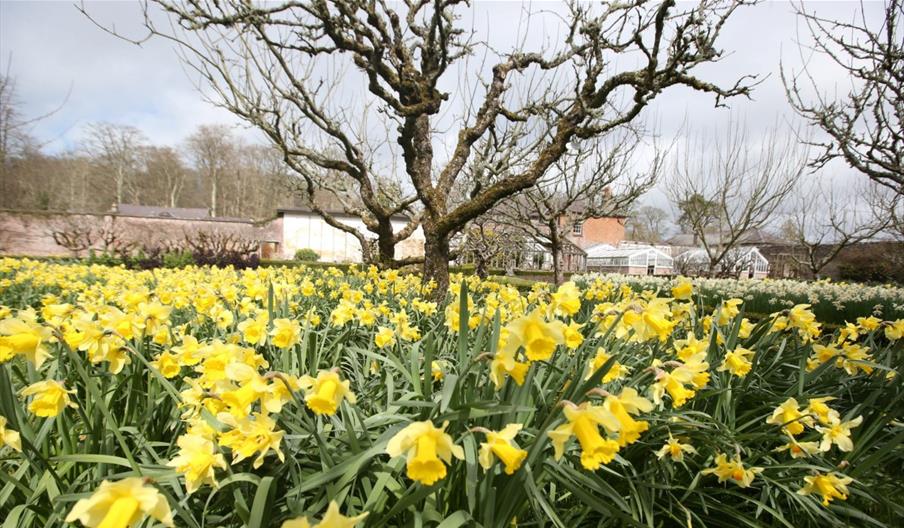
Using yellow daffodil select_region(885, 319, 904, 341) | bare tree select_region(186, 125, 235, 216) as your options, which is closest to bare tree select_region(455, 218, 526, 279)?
yellow daffodil select_region(885, 319, 904, 341)

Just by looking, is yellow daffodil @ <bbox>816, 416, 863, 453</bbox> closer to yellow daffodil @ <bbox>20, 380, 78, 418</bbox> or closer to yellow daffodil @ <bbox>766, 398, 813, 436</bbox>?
yellow daffodil @ <bbox>766, 398, 813, 436</bbox>

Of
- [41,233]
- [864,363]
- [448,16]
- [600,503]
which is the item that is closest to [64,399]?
[600,503]

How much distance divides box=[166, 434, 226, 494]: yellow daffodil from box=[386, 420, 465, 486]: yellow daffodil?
0.49 meters

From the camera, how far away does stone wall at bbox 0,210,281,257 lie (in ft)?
65.5

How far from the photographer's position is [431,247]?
206 inches

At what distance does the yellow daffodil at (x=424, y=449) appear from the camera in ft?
2.87

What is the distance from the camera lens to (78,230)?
2011 centimetres

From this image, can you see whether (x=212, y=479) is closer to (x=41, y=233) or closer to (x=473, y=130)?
(x=473, y=130)

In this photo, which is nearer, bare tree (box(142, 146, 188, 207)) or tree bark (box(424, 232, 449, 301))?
tree bark (box(424, 232, 449, 301))

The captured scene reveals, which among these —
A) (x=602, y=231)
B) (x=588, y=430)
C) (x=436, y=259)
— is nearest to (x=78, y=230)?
(x=436, y=259)

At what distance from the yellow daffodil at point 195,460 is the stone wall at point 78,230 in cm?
2112

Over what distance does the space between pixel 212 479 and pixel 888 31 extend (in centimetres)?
746

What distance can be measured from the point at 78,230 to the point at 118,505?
86.2ft

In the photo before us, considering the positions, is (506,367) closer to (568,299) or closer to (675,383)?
(675,383)
